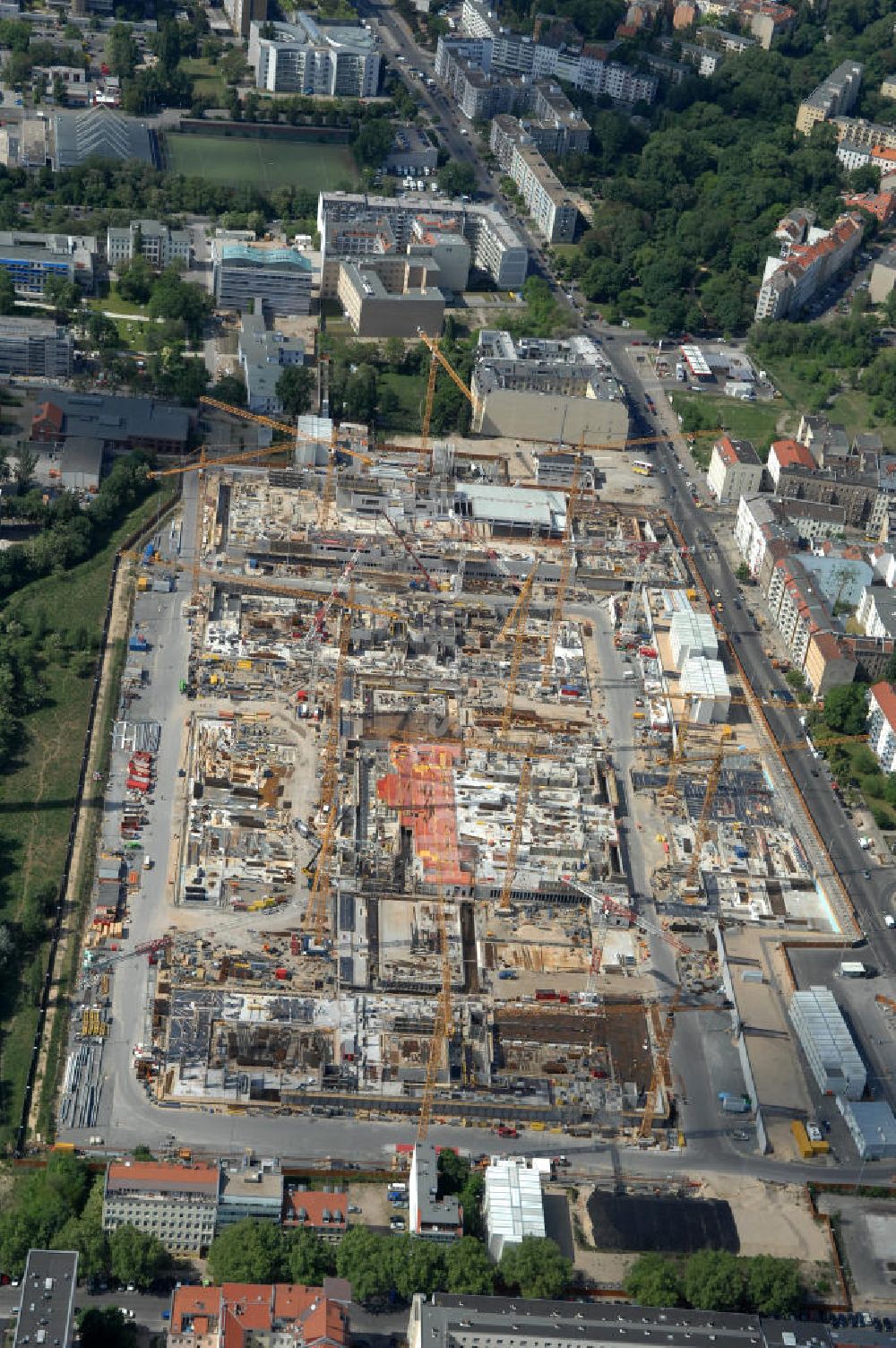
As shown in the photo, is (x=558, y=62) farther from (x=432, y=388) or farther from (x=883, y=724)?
(x=883, y=724)

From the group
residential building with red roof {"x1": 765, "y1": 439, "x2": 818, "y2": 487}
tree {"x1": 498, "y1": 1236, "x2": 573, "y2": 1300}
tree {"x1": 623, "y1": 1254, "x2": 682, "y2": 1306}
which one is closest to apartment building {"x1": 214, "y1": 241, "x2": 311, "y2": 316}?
residential building with red roof {"x1": 765, "y1": 439, "x2": 818, "y2": 487}

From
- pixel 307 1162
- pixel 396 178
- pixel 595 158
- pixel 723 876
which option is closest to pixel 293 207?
pixel 396 178

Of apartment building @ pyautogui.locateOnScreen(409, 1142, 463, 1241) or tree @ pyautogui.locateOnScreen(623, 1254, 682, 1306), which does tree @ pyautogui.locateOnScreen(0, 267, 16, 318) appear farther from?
tree @ pyautogui.locateOnScreen(623, 1254, 682, 1306)

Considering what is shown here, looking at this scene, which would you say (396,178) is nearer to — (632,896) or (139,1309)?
(632,896)

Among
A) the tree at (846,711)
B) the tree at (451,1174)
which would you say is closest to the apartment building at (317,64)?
the tree at (846,711)

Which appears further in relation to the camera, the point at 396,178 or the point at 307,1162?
the point at 396,178

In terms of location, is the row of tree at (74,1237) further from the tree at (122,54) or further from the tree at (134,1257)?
the tree at (122,54)

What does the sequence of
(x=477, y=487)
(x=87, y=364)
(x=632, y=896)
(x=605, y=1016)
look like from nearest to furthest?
(x=605, y=1016)
(x=632, y=896)
(x=477, y=487)
(x=87, y=364)
